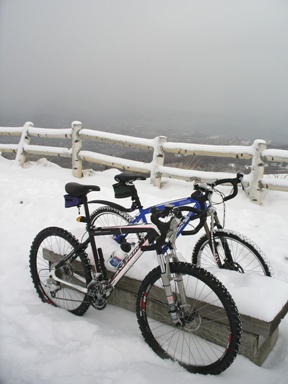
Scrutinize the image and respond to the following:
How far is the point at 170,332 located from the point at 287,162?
14.2 ft

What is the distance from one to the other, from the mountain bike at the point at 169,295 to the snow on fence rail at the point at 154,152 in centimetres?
379

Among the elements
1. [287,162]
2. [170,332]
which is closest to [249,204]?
[287,162]

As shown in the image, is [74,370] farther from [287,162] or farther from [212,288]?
[287,162]

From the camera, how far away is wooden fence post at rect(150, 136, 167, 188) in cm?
689

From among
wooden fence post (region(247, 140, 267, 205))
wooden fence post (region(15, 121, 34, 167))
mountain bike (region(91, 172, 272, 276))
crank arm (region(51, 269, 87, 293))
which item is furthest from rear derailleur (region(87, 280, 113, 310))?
wooden fence post (region(15, 121, 34, 167))

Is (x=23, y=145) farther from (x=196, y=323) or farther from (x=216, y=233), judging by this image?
(x=196, y=323)

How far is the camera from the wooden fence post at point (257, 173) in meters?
5.95

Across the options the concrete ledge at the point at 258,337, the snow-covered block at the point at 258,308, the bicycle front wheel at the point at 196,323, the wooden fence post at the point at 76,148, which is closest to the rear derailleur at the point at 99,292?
the bicycle front wheel at the point at 196,323

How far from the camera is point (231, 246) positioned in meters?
3.07

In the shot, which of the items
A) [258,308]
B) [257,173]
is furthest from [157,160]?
[258,308]

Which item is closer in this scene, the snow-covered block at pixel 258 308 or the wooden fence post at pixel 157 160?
the snow-covered block at pixel 258 308

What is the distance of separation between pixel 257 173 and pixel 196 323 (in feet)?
13.9

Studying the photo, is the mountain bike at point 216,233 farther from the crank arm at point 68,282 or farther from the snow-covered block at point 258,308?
the crank arm at point 68,282

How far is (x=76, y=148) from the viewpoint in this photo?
8023 mm
